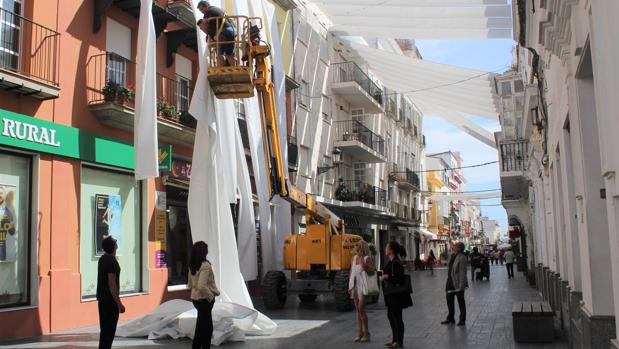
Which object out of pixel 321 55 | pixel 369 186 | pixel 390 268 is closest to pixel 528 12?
pixel 390 268

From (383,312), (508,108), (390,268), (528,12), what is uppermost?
(508,108)

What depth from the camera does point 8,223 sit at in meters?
10.9

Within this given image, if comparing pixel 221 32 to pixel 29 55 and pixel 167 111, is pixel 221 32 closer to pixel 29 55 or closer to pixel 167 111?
pixel 167 111

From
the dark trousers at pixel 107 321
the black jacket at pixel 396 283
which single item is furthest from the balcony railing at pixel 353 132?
the dark trousers at pixel 107 321

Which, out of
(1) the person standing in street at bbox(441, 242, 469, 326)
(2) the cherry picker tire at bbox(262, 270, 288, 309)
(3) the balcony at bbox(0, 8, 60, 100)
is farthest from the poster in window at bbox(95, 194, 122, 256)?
(1) the person standing in street at bbox(441, 242, 469, 326)

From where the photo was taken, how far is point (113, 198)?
1374 centimetres

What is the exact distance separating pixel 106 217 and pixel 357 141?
19.4m

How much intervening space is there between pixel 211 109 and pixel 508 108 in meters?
28.4

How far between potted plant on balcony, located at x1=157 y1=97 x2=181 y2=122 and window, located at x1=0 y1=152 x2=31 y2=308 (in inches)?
152

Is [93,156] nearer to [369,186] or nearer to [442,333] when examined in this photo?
[442,333]

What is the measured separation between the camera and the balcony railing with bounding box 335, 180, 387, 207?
3056 centimetres

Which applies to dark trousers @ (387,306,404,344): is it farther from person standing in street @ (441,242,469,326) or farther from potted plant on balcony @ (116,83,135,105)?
potted plant on balcony @ (116,83,135,105)

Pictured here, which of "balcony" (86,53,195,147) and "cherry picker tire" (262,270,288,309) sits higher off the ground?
"balcony" (86,53,195,147)

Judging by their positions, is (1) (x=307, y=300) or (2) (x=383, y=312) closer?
(2) (x=383, y=312)
